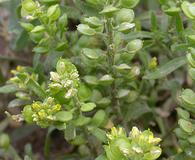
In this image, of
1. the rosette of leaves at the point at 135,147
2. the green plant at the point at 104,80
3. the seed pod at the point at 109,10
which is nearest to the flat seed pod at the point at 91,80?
the green plant at the point at 104,80

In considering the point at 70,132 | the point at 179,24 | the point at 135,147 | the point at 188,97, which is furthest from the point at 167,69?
the point at 135,147

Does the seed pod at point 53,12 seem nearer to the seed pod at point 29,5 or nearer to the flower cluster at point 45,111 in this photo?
the seed pod at point 29,5

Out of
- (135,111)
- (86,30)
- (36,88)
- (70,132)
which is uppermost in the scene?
(86,30)

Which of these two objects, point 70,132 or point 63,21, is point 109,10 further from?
point 70,132

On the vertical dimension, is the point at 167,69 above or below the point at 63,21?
below

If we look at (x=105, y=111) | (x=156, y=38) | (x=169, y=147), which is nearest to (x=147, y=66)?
(x=156, y=38)

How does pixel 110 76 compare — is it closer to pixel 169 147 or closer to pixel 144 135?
pixel 144 135

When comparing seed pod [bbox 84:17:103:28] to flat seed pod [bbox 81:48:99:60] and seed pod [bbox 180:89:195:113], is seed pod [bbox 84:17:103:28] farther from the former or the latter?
seed pod [bbox 180:89:195:113]
